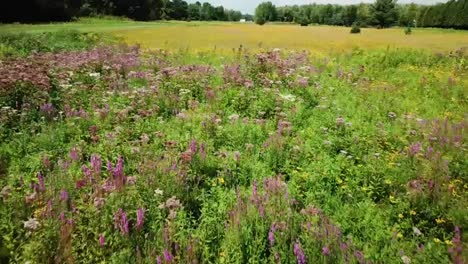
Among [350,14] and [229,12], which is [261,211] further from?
[229,12]

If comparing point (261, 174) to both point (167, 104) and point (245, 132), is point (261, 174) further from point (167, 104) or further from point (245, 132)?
point (167, 104)

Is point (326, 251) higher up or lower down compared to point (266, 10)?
higher up

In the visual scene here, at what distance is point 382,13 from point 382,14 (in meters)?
0.24

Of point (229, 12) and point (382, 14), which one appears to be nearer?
point (382, 14)

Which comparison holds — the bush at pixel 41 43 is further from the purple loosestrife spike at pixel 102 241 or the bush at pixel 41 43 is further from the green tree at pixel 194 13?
the green tree at pixel 194 13

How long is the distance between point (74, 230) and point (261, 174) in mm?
2765

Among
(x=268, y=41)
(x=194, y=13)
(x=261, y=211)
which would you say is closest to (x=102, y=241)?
(x=261, y=211)

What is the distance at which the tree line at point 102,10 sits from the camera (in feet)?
152

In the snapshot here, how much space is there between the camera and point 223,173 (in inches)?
227

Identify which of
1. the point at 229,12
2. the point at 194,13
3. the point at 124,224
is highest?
the point at 124,224

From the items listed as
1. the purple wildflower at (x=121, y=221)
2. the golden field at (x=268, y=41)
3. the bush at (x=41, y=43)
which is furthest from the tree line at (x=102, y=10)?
the purple wildflower at (x=121, y=221)

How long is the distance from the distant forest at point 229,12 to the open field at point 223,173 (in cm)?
4471

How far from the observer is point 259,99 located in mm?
Result: 9461

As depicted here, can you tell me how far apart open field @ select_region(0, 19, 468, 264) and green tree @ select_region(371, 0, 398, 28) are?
89.5 metres
